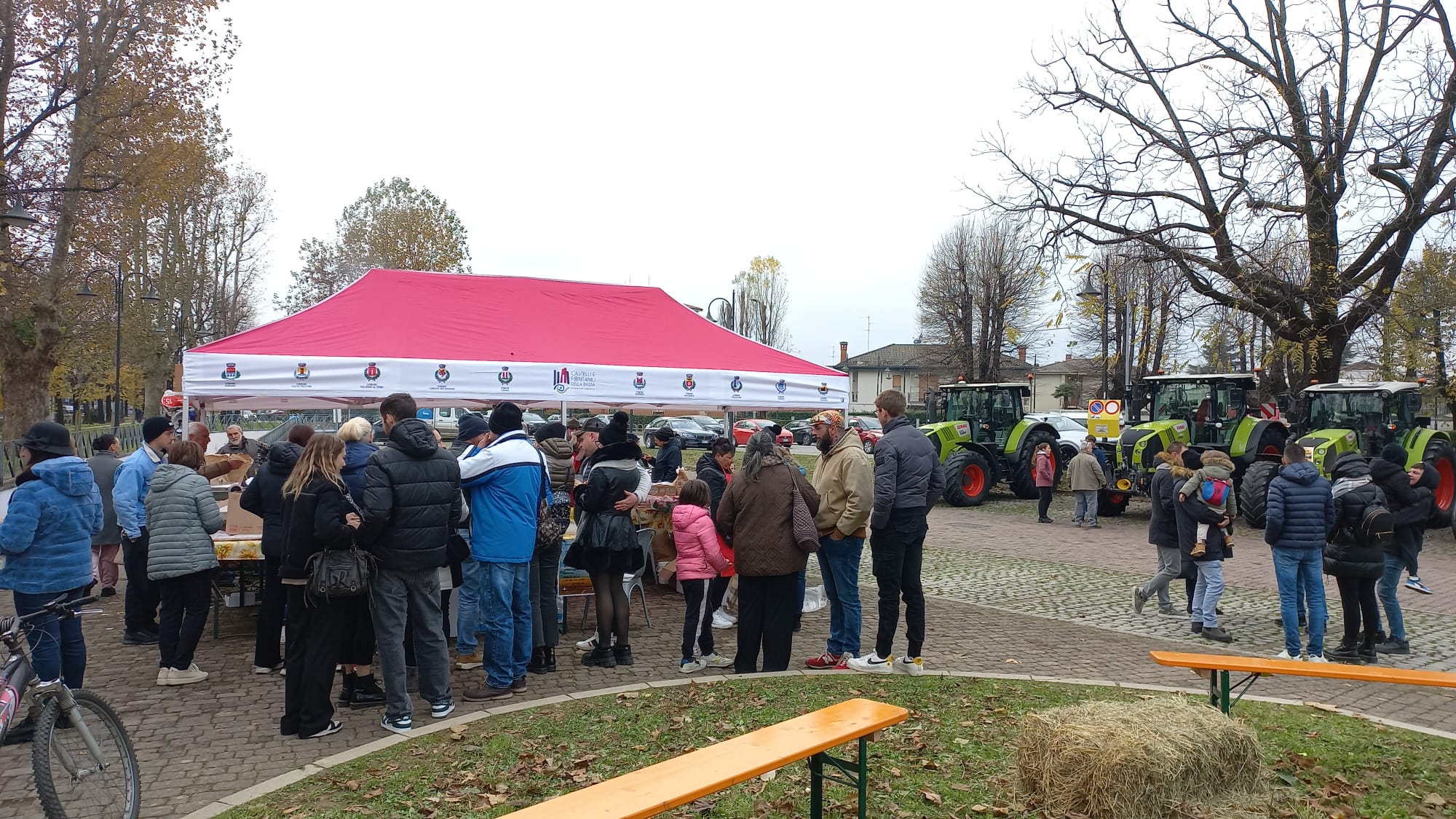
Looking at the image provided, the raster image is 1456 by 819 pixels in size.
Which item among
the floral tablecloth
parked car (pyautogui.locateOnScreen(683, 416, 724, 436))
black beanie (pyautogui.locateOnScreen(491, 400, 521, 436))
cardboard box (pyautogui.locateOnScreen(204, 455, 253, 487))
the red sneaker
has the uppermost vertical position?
black beanie (pyautogui.locateOnScreen(491, 400, 521, 436))

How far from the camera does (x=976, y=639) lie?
25.7 feet

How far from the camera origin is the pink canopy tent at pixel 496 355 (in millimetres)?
8773

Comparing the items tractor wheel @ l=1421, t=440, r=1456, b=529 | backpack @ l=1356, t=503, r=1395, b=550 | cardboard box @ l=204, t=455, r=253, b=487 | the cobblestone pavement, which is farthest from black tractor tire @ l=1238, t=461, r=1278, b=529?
cardboard box @ l=204, t=455, r=253, b=487

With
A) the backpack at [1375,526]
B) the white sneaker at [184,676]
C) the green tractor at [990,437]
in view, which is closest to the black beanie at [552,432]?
the white sneaker at [184,676]

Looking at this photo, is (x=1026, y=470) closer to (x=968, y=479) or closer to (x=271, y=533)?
(x=968, y=479)

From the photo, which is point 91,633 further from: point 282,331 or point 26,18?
point 26,18

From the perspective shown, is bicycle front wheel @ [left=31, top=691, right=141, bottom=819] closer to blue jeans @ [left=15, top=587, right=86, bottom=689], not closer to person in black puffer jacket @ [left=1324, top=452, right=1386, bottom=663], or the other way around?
blue jeans @ [left=15, top=587, right=86, bottom=689]

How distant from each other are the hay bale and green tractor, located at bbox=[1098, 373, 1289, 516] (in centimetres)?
1334

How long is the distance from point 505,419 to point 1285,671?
485 cm

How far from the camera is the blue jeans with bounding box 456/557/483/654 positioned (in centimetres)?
673

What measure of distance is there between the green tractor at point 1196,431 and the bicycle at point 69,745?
16048 mm


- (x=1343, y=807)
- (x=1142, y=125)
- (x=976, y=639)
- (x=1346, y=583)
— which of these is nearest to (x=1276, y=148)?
(x=1142, y=125)

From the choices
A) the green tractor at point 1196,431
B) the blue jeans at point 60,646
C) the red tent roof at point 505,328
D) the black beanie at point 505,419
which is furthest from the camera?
the green tractor at point 1196,431

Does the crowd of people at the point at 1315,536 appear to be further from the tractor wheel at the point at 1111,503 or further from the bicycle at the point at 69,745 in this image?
the tractor wheel at the point at 1111,503
